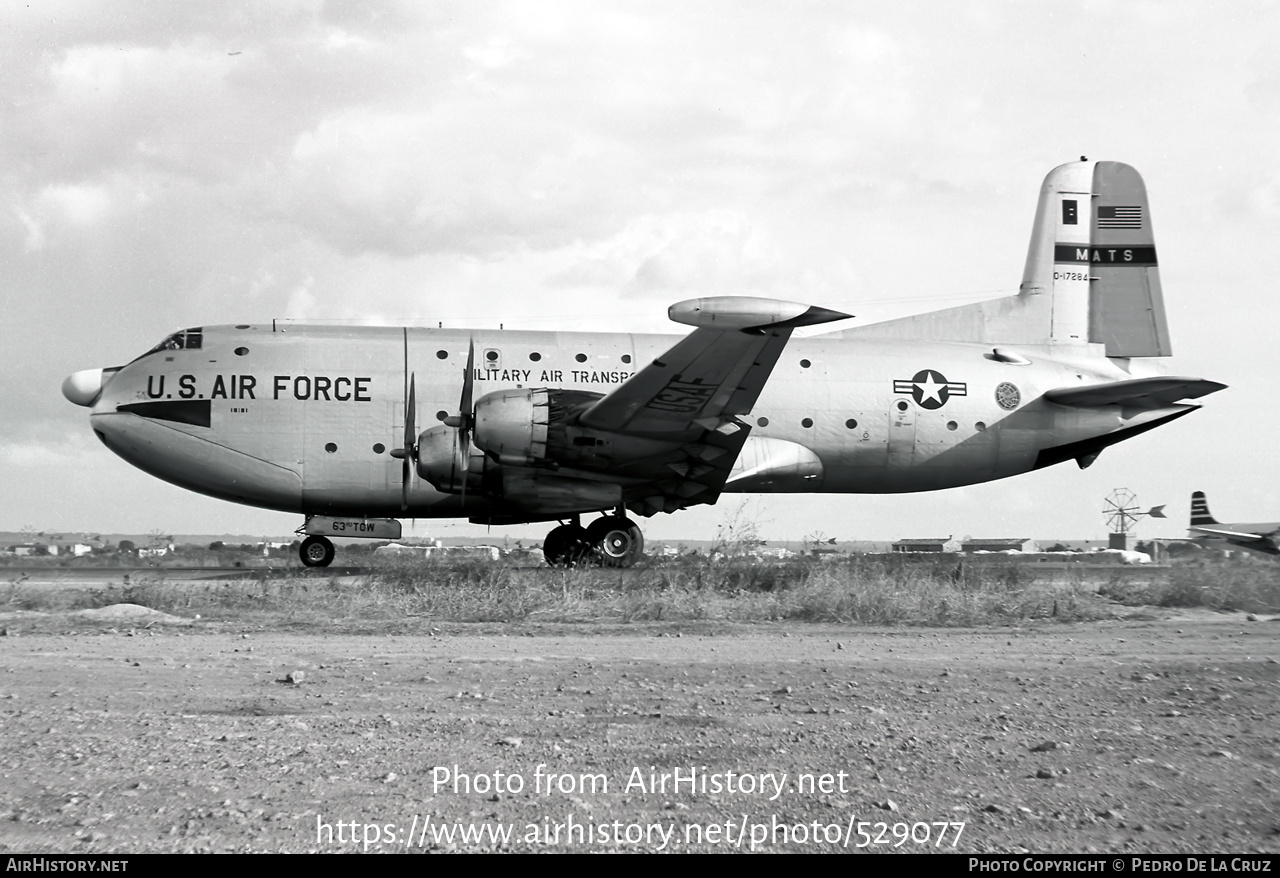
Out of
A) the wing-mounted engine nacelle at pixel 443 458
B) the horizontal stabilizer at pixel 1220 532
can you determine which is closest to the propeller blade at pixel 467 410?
the wing-mounted engine nacelle at pixel 443 458

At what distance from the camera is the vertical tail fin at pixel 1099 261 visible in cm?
2383

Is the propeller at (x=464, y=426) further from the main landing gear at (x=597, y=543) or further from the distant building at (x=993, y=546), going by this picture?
the distant building at (x=993, y=546)

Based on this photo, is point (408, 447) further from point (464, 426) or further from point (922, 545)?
point (922, 545)

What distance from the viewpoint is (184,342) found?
19609 millimetres

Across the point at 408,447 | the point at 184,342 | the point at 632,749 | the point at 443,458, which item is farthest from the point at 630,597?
the point at 184,342

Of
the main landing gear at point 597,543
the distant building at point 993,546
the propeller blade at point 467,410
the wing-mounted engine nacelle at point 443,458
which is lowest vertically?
the distant building at point 993,546

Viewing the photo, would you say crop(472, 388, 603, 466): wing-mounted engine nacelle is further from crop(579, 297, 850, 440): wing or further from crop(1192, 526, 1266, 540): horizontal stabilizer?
crop(1192, 526, 1266, 540): horizontal stabilizer

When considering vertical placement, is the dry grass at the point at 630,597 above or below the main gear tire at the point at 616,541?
below

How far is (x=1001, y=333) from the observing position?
2355 cm

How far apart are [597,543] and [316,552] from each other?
5222mm

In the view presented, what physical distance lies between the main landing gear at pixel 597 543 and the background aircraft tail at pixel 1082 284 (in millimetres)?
7244

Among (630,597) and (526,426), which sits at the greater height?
(526,426)
